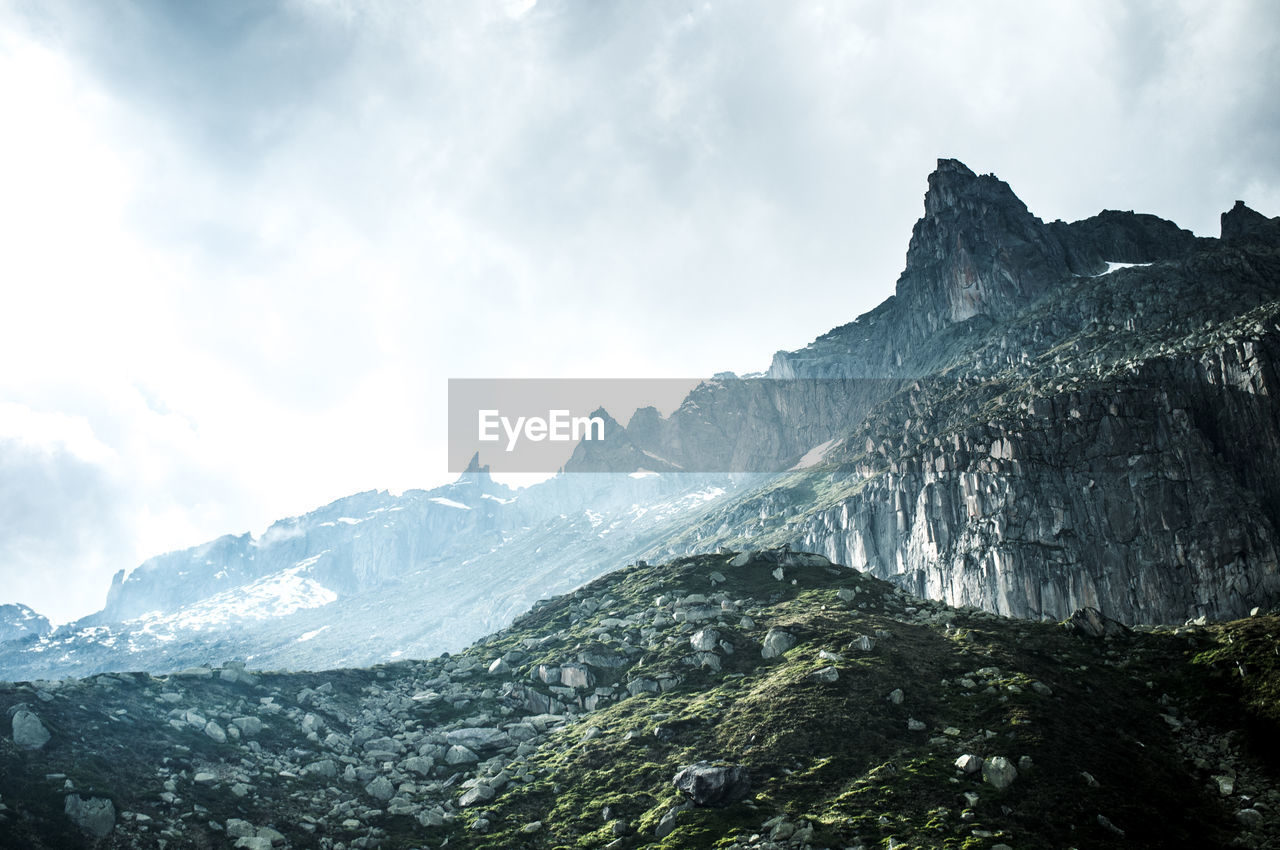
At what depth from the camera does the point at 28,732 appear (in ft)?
129

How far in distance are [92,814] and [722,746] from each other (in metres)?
34.3

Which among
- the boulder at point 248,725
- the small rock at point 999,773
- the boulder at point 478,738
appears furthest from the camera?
the boulder at point 478,738

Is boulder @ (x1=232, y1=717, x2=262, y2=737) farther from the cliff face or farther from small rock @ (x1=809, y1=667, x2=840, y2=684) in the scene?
the cliff face

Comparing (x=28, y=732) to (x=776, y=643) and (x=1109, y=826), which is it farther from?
(x=1109, y=826)

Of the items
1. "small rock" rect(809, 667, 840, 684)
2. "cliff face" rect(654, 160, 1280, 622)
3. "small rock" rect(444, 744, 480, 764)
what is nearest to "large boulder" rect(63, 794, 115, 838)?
"small rock" rect(444, 744, 480, 764)

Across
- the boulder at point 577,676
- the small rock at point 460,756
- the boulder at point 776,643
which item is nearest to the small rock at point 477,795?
the small rock at point 460,756

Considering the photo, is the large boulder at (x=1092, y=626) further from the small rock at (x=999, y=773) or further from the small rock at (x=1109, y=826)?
the small rock at (x=1109, y=826)

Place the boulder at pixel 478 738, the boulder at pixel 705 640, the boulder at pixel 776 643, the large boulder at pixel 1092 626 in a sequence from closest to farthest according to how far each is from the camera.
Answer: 1. the boulder at pixel 478 738
2. the large boulder at pixel 1092 626
3. the boulder at pixel 776 643
4. the boulder at pixel 705 640

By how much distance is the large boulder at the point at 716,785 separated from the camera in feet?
120

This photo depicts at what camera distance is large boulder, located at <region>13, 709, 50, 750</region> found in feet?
127

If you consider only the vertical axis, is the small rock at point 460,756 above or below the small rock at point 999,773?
below

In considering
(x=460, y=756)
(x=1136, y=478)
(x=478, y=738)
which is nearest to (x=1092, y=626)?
(x=478, y=738)

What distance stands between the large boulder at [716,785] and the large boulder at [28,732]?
37.7 metres

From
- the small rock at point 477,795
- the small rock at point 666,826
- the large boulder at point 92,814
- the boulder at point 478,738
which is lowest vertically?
the small rock at point 477,795
